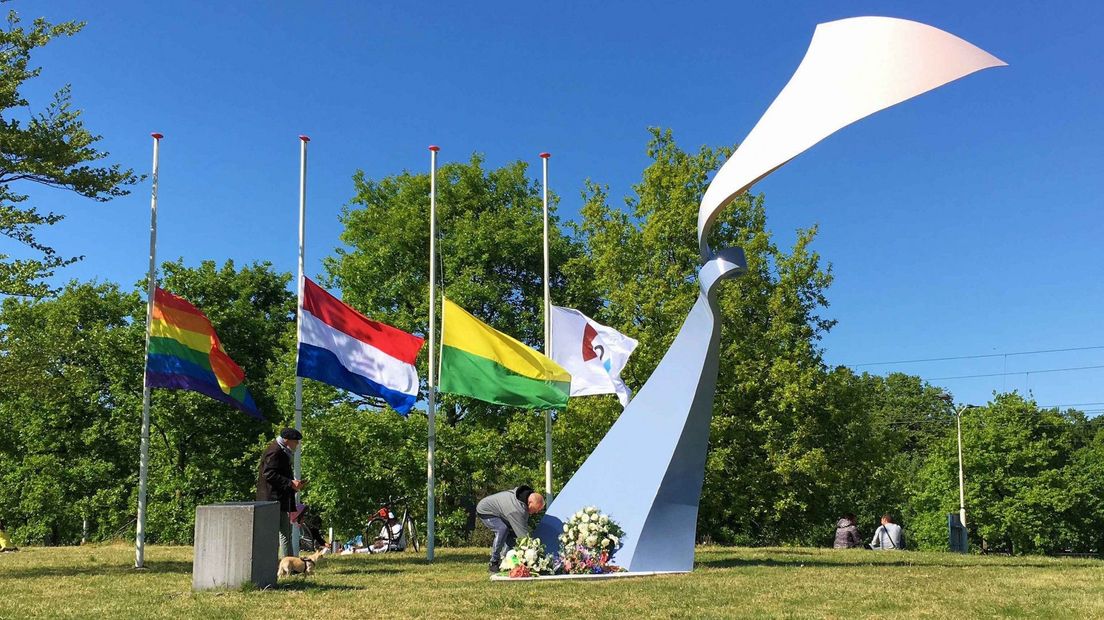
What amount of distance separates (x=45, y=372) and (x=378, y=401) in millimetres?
14018

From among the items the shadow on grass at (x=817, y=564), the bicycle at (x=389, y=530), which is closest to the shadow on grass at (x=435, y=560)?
the shadow on grass at (x=817, y=564)

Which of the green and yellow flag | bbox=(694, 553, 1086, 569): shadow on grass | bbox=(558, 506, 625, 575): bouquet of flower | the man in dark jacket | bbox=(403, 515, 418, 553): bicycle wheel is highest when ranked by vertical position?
the green and yellow flag

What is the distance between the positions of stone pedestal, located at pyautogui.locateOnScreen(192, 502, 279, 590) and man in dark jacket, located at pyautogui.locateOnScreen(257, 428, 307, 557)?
6.13 ft

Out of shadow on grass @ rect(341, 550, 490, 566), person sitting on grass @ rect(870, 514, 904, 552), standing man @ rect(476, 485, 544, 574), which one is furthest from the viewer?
person sitting on grass @ rect(870, 514, 904, 552)

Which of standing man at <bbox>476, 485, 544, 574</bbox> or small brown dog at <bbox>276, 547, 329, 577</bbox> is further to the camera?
standing man at <bbox>476, 485, 544, 574</bbox>

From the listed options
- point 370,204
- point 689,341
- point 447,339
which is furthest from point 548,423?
point 370,204

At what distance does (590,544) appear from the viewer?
12.3 metres

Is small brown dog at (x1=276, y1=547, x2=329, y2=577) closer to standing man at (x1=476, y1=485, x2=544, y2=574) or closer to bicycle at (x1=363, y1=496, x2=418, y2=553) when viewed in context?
standing man at (x1=476, y1=485, x2=544, y2=574)

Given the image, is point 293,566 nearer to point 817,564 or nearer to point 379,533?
point 817,564

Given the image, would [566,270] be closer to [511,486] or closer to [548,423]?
[511,486]

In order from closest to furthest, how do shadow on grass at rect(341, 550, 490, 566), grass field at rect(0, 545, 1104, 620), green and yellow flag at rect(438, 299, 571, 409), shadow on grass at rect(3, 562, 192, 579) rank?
grass field at rect(0, 545, 1104, 620) < shadow on grass at rect(3, 562, 192, 579) < shadow on grass at rect(341, 550, 490, 566) < green and yellow flag at rect(438, 299, 571, 409)

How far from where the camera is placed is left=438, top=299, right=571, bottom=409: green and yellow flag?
1730 cm

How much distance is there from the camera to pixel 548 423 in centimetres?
2008

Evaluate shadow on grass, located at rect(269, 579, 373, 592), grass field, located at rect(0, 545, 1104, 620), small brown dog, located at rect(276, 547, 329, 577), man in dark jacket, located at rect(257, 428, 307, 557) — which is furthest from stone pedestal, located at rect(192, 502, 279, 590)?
man in dark jacket, located at rect(257, 428, 307, 557)
